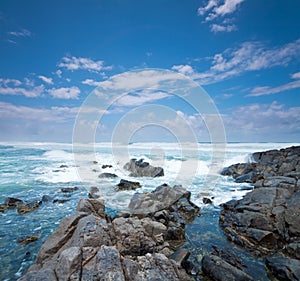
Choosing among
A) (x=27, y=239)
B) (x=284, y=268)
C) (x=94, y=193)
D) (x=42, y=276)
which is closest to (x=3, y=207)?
(x=27, y=239)

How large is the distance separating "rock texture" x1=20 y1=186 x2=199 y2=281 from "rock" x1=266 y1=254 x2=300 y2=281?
8.84 ft

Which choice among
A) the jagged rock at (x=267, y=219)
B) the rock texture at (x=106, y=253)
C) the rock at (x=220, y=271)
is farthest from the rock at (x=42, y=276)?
the jagged rock at (x=267, y=219)

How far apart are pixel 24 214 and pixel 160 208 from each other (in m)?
7.35

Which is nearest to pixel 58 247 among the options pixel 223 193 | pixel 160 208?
pixel 160 208

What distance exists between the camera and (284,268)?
5.56 meters

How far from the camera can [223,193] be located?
561 inches

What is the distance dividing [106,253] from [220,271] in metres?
3.26

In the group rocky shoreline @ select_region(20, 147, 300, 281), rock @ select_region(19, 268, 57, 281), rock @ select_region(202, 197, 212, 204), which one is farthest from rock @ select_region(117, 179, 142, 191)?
rock @ select_region(19, 268, 57, 281)

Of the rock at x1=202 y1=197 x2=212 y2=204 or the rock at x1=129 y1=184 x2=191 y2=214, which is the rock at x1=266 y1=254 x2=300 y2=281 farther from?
the rock at x1=202 y1=197 x2=212 y2=204

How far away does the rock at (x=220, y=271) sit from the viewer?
519 centimetres

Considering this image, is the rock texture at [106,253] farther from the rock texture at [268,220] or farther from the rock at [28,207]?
the rock at [28,207]

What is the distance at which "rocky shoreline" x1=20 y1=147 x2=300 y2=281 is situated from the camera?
14.1ft

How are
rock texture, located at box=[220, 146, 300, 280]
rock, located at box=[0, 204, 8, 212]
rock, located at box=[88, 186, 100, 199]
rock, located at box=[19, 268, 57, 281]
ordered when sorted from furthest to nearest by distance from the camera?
1. rock, located at box=[88, 186, 100, 199]
2. rock, located at box=[0, 204, 8, 212]
3. rock texture, located at box=[220, 146, 300, 280]
4. rock, located at box=[19, 268, 57, 281]

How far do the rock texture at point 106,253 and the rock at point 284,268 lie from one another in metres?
2.70
